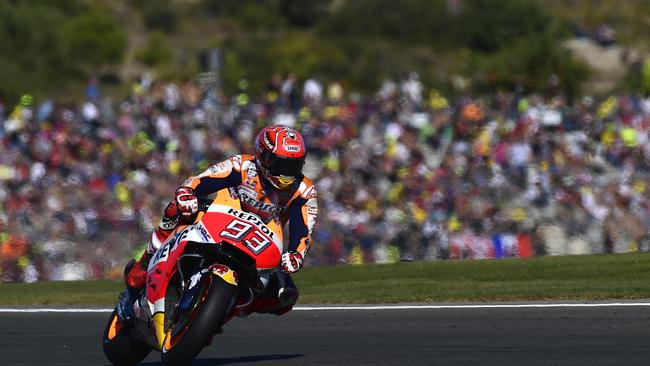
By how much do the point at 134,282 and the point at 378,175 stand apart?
994cm

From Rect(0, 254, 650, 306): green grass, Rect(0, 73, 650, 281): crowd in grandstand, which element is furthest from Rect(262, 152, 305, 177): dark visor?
Rect(0, 73, 650, 281): crowd in grandstand

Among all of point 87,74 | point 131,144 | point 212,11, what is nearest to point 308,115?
point 131,144

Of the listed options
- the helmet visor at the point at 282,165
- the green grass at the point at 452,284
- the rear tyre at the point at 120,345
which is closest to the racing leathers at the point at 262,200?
the helmet visor at the point at 282,165

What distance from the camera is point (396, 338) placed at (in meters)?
9.86

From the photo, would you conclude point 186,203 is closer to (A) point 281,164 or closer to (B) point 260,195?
(B) point 260,195

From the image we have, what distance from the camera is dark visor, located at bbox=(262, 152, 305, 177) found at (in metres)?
7.96

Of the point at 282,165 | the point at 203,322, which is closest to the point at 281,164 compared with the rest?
the point at 282,165

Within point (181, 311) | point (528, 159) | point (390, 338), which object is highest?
point (181, 311)

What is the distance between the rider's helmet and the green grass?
5.53 meters

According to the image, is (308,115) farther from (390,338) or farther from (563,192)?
(390,338)

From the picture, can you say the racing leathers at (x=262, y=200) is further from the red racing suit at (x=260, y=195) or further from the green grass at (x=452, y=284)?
the green grass at (x=452, y=284)

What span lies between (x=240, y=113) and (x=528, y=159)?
186 inches

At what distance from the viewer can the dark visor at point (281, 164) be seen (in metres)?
7.96

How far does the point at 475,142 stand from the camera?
18297mm
